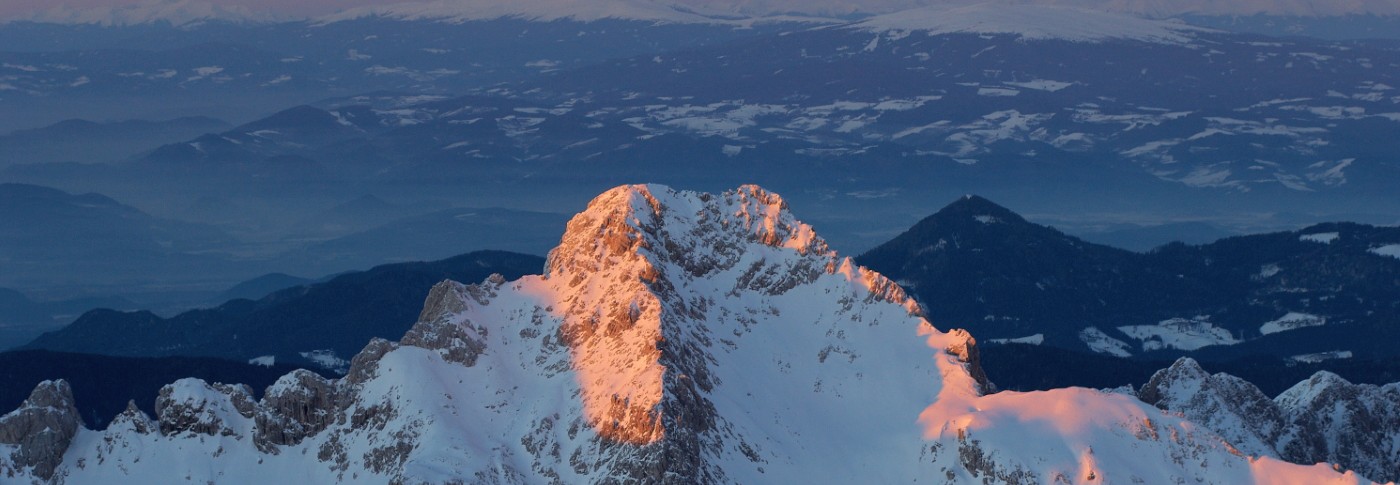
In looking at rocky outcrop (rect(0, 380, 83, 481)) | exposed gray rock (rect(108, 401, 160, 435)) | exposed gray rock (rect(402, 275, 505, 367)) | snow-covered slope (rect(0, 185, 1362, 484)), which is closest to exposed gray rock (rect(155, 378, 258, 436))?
snow-covered slope (rect(0, 185, 1362, 484))

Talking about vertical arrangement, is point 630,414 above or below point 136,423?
above

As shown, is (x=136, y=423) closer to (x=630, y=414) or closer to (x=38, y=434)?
(x=38, y=434)

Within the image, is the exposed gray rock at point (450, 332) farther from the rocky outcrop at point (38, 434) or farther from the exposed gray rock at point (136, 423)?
the rocky outcrop at point (38, 434)

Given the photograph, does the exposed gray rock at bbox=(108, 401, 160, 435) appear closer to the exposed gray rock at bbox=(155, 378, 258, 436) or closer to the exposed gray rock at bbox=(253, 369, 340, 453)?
the exposed gray rock at bbox=(155, 378, 258, 436)

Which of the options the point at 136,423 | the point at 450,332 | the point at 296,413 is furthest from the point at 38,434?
the point at 450,332

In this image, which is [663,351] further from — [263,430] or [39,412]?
[39,412]

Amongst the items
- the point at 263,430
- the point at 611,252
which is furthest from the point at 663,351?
the point at 263,430
